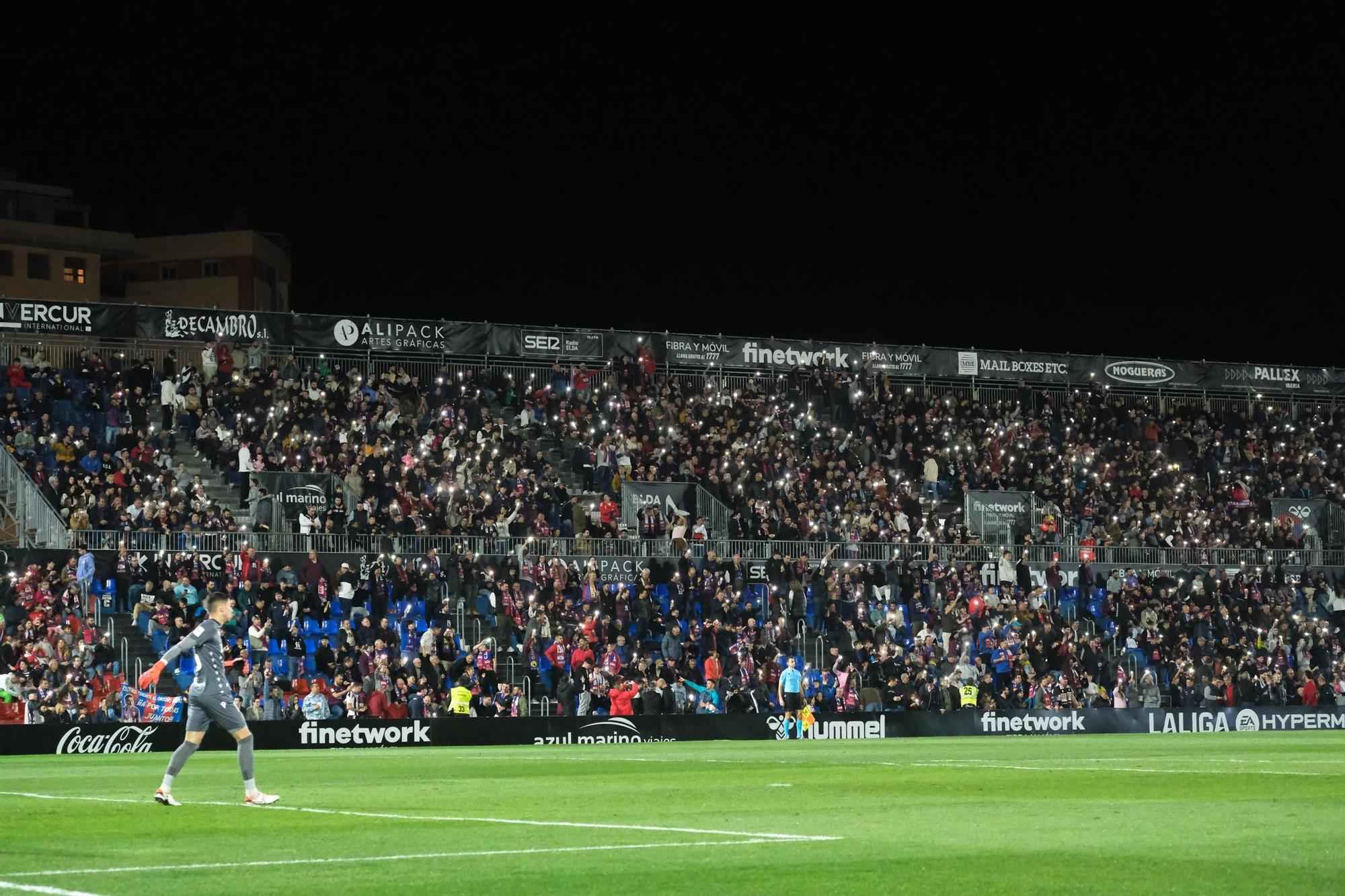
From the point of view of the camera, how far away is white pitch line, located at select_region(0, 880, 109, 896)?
918cm

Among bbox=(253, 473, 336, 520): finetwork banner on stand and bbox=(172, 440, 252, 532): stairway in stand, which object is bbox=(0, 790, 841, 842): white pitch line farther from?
bbox=(253, 473, 336, 520): finetwork banner on stand

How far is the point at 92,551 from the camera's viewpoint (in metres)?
38.3

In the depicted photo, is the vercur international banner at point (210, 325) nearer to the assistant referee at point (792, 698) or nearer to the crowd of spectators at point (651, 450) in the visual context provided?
the crowd of spectators at point (651, 450)

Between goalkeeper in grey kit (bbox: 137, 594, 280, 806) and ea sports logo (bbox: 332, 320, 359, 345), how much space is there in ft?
105

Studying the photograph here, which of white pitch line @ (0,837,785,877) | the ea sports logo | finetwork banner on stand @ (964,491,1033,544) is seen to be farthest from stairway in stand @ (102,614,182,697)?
white pitch line @ (0,837,785,877)

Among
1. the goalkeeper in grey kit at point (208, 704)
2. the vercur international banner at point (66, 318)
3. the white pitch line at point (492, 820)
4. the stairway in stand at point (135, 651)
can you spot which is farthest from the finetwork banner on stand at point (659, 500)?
the goalkeeper in grey kit at point (208, 704)

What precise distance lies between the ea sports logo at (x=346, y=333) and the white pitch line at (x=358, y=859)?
36.9 metres

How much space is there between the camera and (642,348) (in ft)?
168

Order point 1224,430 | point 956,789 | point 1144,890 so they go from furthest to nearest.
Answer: point 1224,430, point 956,789, point 1144,890

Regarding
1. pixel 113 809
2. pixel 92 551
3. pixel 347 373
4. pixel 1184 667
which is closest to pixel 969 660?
pixel 1184 667

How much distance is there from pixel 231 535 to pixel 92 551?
3.36 meters

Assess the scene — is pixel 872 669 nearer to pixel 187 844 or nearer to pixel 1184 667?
pixel 1184 667

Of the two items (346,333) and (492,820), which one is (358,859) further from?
(346,333)

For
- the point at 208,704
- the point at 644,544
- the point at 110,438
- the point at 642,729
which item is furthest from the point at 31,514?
the point at 208,704
